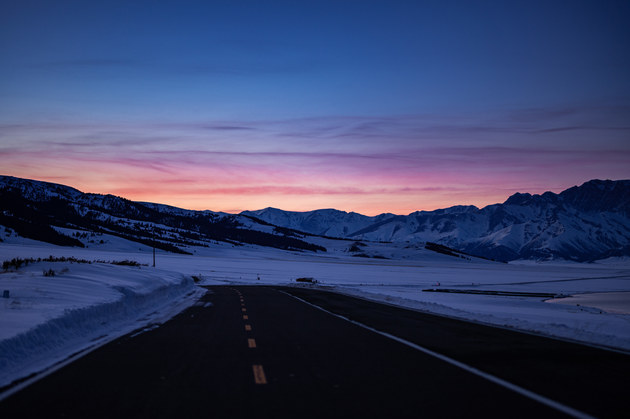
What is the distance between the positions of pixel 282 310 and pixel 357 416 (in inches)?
639

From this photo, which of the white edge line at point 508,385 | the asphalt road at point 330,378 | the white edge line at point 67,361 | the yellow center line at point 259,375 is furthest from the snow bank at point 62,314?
the white edge line at point 508,385

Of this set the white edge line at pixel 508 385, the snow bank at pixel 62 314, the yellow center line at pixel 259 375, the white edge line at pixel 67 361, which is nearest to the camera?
the white edge line at pixel 508 385

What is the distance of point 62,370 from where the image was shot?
8758 mm

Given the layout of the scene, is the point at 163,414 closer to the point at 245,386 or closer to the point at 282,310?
the point at 245,386

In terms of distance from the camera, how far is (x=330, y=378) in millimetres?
8438

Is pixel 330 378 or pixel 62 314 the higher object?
pixel 62 314

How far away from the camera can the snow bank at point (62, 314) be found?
966 centimetres

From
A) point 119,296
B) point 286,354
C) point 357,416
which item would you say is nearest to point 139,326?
point 119,296

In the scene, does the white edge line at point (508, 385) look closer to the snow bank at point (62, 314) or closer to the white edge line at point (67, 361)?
the white edge line at point (67, 361)

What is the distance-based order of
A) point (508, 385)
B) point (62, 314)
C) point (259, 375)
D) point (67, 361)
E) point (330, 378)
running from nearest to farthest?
1. point (508, 385)
2. point (330, 378)
3. point (259, 375)
4. point (67, 361)
5. point (62, 314)

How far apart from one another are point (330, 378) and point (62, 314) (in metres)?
8.02

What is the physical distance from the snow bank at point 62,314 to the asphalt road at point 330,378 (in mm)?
809

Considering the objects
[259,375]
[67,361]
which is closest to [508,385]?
[259,375]

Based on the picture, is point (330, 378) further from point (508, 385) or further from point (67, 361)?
point (67, 361)
